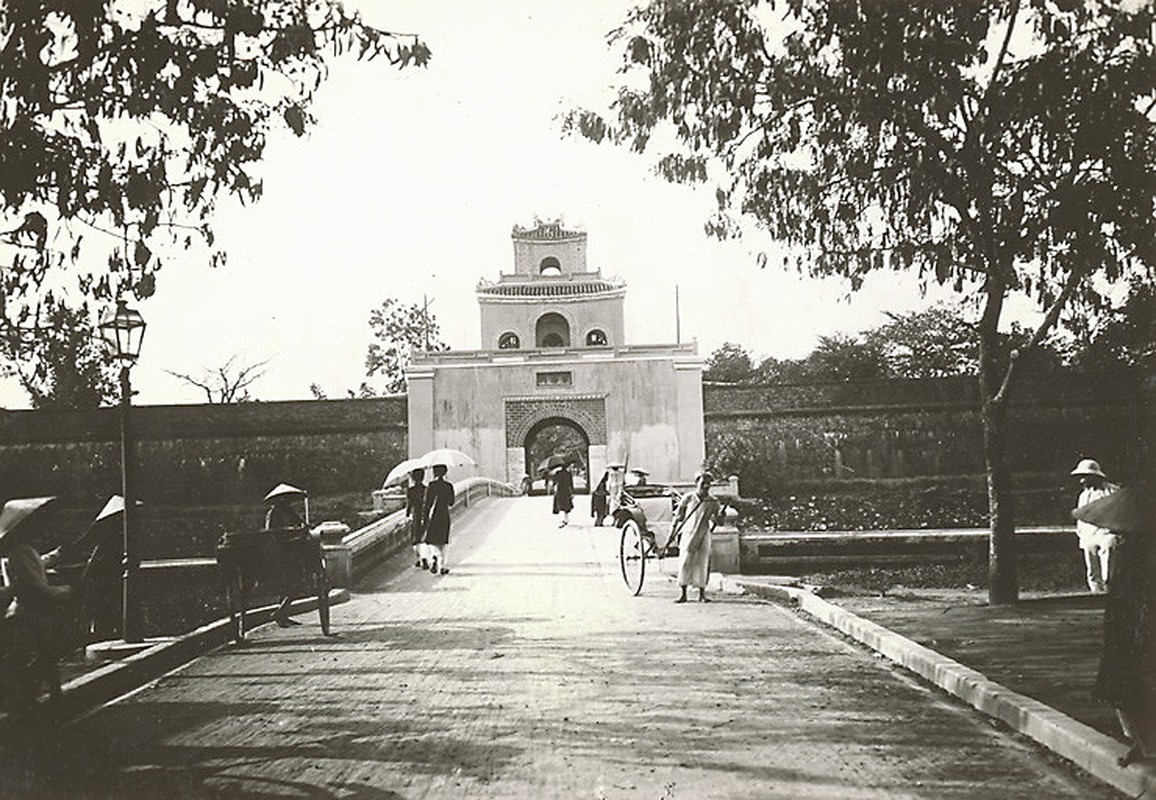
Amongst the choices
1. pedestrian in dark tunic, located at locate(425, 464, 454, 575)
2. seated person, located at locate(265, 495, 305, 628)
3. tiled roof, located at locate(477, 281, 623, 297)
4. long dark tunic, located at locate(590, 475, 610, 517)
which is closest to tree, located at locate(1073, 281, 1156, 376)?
seated person, located at locate(265, 495, 305, 628)

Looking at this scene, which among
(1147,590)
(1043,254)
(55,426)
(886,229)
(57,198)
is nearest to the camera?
(1147,590)

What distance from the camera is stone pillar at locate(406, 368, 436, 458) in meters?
29.7

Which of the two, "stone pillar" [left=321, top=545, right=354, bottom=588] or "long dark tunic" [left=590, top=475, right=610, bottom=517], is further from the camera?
"long dark tunic" [left=590, top=475, right=610, bottom=517]

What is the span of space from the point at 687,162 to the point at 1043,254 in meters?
2.46

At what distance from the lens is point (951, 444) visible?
2781cm

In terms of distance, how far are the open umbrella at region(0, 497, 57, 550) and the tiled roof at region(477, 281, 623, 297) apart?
30.7m

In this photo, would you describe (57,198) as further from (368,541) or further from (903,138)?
(368,541)

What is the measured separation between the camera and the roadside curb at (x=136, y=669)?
5.77 m

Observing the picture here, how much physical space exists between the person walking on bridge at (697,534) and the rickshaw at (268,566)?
122 inches

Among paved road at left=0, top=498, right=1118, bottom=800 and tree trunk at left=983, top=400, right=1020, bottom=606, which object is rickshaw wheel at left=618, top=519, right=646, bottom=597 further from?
tree trunk at left=983, top=400, right=1020, bottom=606

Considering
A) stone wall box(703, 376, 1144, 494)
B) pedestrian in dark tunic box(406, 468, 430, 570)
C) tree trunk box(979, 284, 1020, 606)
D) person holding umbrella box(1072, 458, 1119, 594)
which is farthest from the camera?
stone wall box(703, 376, 1144, 494)

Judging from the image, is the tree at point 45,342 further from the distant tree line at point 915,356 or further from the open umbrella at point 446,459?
the distant tree line at point 915,356

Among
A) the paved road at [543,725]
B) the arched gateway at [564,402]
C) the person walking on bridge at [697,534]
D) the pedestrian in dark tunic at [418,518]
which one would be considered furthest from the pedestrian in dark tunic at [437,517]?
the arched gateway at [564,402]

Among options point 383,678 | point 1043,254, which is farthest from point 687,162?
point 383,678
